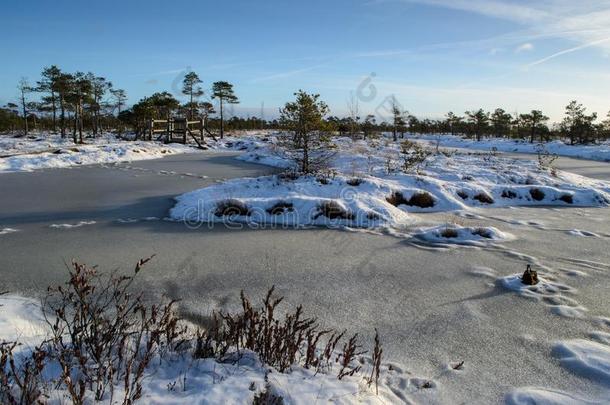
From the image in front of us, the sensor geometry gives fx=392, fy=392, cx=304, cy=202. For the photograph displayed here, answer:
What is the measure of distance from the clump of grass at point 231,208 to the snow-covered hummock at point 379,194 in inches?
2.4

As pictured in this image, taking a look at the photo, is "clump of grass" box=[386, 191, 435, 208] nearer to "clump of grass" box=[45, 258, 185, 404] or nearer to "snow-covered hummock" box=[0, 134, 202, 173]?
"clump of grass" box=[45, 258, 185, 404]

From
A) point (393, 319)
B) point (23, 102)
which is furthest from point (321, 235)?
point (23, 102)

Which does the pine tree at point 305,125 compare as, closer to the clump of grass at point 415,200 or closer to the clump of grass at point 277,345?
the clump of grass at point 415,200

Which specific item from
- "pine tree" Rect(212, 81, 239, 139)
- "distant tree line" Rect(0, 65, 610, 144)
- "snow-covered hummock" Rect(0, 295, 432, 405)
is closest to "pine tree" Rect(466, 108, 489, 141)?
"distant tree line" Rect(0, 65, 610, 144)

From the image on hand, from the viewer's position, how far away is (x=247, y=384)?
2.38 m

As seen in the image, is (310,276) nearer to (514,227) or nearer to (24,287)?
(24,287)

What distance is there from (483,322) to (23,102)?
159 feet

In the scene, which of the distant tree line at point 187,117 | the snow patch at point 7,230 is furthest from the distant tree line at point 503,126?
the snow patch at point 7,230

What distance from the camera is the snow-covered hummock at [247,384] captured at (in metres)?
2.24

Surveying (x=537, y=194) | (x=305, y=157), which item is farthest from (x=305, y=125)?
(x=537, y=194)

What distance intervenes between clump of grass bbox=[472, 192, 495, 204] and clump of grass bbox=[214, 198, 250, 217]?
595cm

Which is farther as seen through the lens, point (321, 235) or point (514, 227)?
point (514, 227)

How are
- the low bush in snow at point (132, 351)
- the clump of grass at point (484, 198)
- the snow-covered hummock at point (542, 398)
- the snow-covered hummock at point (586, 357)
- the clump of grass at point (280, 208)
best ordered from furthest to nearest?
the clump of grass at point (484, 198) → the clump of grass at point (280, 208) → the snow-covered hummock at point (586, 357) → the snow-covered hummock at point (542, 398) → the low bush in snow at point (132, 351)

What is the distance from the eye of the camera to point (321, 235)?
6688 mm
